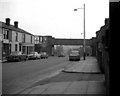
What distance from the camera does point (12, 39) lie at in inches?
2057

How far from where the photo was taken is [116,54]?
285 inches

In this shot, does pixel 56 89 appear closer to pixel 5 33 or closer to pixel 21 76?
Result: pixel 21 76

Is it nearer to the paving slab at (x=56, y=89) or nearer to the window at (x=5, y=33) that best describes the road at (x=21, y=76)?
the paving slab at (x=56, y=89)

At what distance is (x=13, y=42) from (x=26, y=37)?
10.2 metres

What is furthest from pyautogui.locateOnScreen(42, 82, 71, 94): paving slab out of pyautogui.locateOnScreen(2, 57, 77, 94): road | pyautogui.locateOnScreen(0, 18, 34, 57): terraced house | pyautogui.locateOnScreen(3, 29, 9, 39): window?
pyautogui.locateOnScreen(3, 29, 9, 39): window

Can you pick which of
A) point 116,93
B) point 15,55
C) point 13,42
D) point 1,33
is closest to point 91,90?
point 116,93

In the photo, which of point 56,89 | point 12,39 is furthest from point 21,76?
point 12,39

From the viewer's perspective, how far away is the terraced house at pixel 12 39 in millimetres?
48069

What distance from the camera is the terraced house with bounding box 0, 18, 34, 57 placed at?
48.1 metres

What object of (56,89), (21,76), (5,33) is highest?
(5,33)

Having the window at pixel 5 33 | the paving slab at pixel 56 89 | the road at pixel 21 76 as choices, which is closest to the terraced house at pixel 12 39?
the window at pixel 5 33

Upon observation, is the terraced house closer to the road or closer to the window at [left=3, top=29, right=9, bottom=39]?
the window at [left=3, top=29, right=9, bottom=39]

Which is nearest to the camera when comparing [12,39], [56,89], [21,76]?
[56,89]

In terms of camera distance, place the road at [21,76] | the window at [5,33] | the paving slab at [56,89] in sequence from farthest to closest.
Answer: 1. the window at [5,33]
2. the road at [21,76]
3. the paving slab at [56,89]
